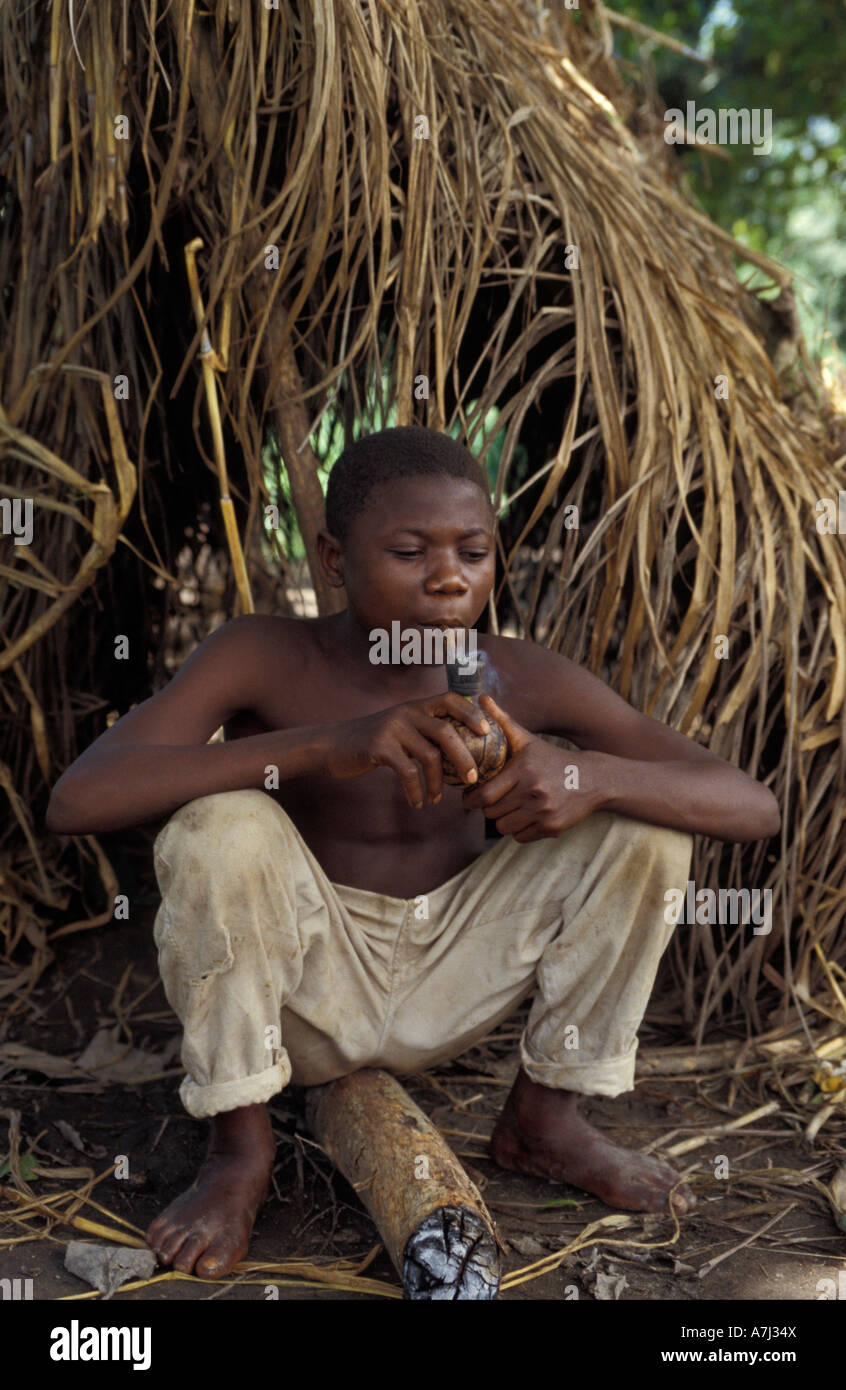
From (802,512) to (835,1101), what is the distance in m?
1.16

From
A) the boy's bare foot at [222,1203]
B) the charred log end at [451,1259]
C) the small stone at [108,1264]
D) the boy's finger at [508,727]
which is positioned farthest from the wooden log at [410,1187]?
the boy's finger at [508,727]

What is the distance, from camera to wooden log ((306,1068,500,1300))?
1.60 meters

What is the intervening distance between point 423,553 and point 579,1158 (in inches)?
38.2

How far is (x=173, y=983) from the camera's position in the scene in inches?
71.8

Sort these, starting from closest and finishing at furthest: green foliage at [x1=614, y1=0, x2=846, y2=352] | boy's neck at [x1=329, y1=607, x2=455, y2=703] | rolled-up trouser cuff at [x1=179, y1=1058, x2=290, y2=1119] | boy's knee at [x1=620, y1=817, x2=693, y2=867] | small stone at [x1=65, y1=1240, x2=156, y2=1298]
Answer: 1. small stone at [x1=65, y1=1240, x2=156, y2=1298]
2. rolled-up trouser cuff at [x1=179, y1=1058, x2=290, y2=1119]
3. boy's knee at [x1=620, y1=817, x2=693, y2=867]
4. boy's neck at [x1=329, y1=607, x2=455, y2=703]
5. green foliage at [x1=614, y1=0, x2=846, y2=352]

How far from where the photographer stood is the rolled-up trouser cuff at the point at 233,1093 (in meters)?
1.82

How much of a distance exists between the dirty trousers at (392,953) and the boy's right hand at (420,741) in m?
0.19

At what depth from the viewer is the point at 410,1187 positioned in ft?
5.57

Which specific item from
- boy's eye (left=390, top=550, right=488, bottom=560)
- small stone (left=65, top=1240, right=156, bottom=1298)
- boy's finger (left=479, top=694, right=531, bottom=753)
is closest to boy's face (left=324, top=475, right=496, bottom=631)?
boy's eye (left=390, top=550, right=488, bottom=560)

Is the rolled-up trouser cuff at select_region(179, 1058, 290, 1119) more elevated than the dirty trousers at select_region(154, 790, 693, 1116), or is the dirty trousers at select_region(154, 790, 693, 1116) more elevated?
the dirty trousers at select_region(154, 790, 693, 1116)

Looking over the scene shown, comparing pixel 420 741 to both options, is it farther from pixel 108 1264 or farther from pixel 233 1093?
pixel 108 1264

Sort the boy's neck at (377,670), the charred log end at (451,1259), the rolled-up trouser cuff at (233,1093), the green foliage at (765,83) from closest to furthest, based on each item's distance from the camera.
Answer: the charred log end at (451,1259) → the rolled-up trouser cuff at (233,1093) → the boy's neck at (377,670) → the green foliage at (765,83)

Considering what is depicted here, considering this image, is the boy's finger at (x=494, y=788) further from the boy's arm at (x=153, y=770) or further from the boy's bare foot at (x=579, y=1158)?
the boy's bare foot at (x=579, y=1158)

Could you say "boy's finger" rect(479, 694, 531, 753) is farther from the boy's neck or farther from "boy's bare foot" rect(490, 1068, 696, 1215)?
"boy's bare foot" rect(490, 1068, 696, 1215)
